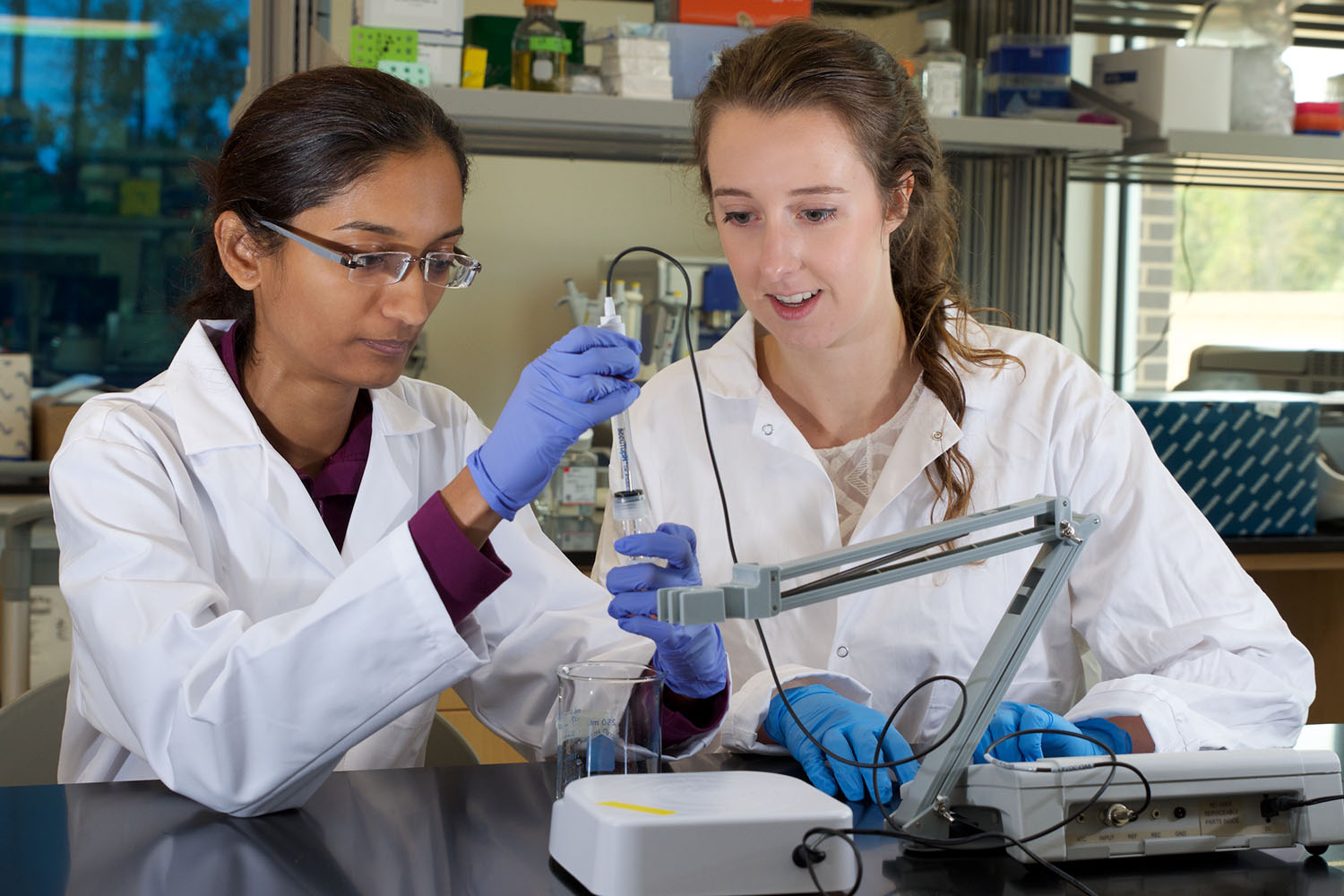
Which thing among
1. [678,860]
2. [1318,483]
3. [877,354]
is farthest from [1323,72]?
[678,860]

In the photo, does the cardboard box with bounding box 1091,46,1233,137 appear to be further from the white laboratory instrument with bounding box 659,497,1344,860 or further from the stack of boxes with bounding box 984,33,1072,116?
the white laboratory instrument with bounding box 659,497,1344,860

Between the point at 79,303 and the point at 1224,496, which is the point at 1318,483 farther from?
the point at 79,303

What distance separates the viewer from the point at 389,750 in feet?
4.63

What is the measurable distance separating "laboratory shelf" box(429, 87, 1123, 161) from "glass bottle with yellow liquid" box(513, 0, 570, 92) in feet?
0.30

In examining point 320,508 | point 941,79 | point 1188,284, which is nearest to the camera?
point 320,508

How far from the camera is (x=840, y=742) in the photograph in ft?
3.74

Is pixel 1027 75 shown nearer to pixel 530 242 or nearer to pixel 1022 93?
pixel 1022 93

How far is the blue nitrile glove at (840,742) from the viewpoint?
1104 millimetres

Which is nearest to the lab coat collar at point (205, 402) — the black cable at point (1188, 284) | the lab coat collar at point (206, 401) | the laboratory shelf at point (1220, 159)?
the lab coat collar at point (206, 401)

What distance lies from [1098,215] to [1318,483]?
1705 millimetres

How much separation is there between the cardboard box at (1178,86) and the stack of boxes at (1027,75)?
165 mm

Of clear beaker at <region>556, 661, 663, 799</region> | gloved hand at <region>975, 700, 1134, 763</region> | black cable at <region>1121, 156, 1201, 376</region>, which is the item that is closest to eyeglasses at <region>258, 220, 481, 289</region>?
clear beaker at <region>556, 661, 663, 799</region>

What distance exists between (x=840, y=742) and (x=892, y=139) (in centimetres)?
80

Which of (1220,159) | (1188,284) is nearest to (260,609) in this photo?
(1220,159)
